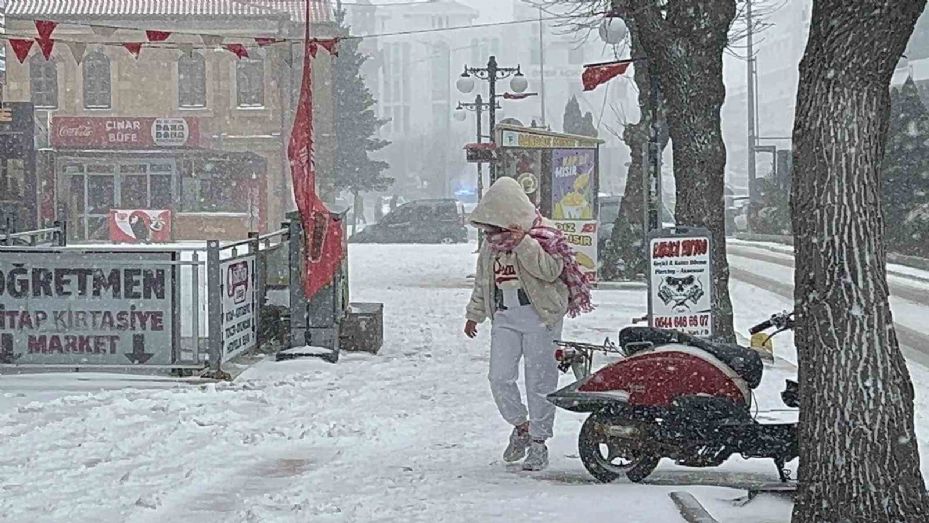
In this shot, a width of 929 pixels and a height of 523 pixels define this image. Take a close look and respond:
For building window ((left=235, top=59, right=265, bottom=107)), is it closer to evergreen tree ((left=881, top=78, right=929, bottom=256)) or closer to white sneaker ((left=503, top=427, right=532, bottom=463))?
evergreen tree ((left=881, top=78, right=929, bottom=256))

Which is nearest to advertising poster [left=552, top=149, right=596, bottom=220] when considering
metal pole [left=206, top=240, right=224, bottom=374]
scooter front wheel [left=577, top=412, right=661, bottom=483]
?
metal pole [left=206, top=240, right=224, bottom=374]

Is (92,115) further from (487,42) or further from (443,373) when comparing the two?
(487,42)

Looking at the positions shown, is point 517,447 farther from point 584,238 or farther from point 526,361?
point 584,238

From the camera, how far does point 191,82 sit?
49.2 meters

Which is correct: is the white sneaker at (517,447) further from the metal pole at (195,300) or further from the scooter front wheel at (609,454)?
the metal pole at (195,300)

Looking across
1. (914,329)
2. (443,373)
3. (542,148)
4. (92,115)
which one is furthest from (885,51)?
(92,115)

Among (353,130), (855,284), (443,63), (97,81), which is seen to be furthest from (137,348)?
(443,63)

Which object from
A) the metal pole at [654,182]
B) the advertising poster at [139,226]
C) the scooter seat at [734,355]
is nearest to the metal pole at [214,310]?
the metal pole at [654,182]

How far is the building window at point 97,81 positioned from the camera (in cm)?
4881

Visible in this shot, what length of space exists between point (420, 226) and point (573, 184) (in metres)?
22.5

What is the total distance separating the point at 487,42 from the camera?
4149 inches

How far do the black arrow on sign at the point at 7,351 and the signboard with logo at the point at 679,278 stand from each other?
5.59 meters

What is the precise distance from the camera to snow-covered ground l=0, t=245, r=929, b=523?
271 inches

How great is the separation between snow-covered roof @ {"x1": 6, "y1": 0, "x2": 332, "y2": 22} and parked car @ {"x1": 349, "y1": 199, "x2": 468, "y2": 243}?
7882mm
